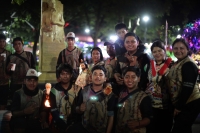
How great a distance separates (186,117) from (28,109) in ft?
8.80

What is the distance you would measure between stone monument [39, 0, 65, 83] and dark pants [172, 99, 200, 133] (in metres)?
6.62

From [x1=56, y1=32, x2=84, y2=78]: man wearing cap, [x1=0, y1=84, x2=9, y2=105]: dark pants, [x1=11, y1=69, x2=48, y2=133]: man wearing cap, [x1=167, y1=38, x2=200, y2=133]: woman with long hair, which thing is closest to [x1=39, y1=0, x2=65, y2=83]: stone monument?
[x1=56, y1=32, x2=84, y2=78]: man wearing cap

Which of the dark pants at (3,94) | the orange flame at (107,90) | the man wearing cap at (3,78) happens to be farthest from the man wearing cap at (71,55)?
the orange flame at (107,90)

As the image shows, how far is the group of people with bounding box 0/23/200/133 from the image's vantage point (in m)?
3.68

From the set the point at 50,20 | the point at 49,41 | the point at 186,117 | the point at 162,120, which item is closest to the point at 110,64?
the point at 162,120

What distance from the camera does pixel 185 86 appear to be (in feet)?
11.7

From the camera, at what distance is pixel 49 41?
9.80 m

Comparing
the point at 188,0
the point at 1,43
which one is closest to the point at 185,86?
the point at 1,43

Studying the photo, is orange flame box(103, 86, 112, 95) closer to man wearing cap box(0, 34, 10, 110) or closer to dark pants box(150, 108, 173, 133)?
dark pants box(150, 108, 173, 133)

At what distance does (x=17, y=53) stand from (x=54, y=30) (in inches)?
147

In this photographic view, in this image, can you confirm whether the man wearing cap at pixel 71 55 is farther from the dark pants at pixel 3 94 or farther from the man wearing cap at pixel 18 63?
the dark pants at pixel 3 94

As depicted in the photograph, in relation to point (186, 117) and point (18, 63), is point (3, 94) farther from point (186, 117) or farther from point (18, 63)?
point (186, 117)

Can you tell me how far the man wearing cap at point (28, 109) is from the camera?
4.40 meters

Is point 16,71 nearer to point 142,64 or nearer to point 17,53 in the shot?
point 17,53
